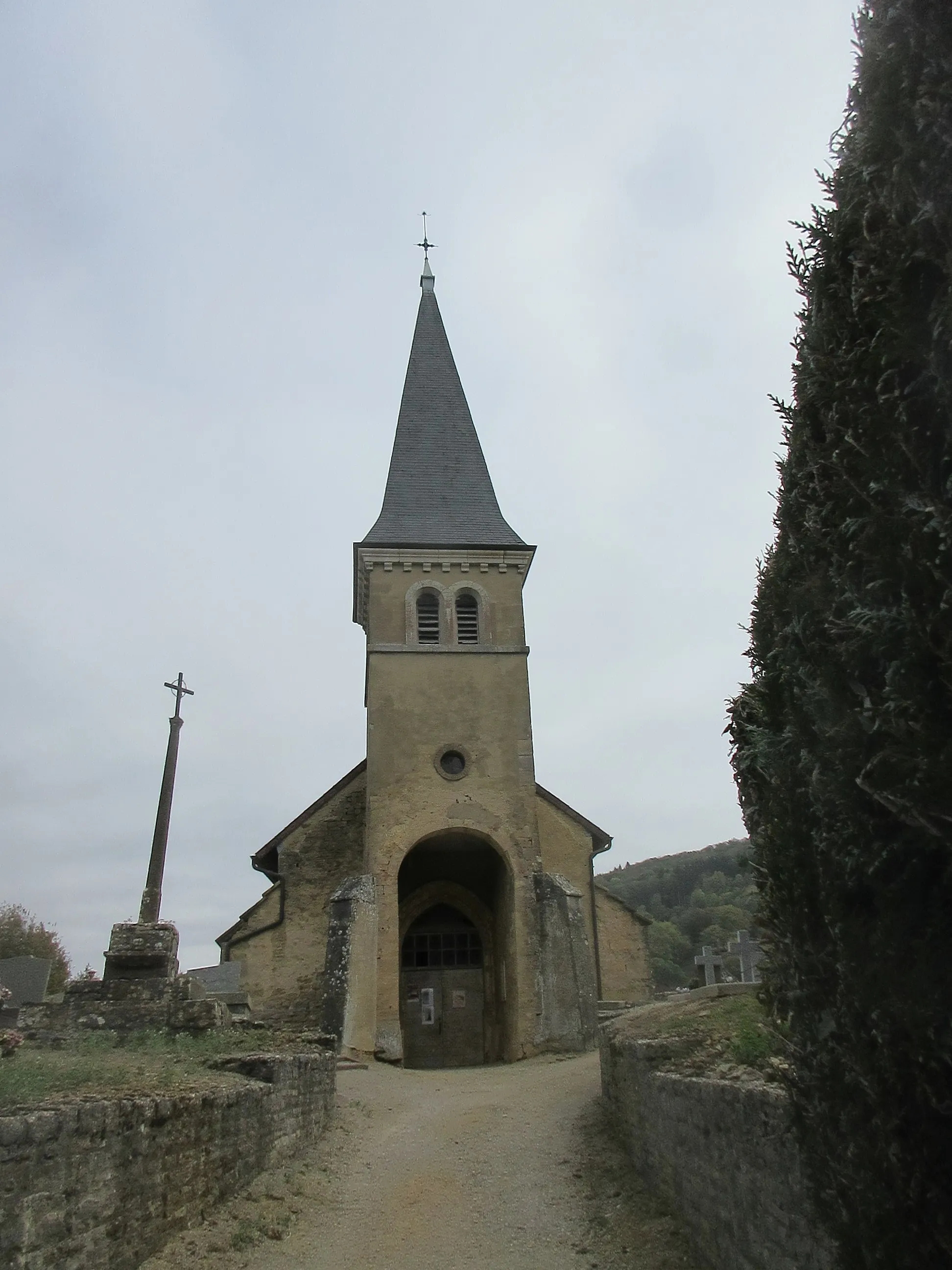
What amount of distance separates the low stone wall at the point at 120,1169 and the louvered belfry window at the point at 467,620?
43.5 ft

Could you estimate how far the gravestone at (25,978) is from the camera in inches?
587

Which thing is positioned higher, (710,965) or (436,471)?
(436,471)

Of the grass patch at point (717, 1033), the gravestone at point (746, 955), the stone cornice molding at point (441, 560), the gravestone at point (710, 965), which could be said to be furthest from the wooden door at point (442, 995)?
the grass patch at point (717, 1033)

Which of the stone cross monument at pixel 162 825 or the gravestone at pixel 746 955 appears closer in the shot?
the stone cross monument at pixel 162 825

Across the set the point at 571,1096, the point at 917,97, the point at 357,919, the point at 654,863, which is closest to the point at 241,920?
the point at 357,919

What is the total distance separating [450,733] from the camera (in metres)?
19.4

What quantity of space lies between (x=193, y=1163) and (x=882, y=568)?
6.21 metres

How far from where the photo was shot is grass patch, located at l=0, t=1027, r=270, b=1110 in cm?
559

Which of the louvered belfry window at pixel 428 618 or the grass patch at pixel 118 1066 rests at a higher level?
the louvered belfry window at pixel 428 618

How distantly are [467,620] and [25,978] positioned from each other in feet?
37.1

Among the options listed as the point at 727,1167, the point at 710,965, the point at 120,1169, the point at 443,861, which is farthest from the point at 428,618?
the point at 727,1167

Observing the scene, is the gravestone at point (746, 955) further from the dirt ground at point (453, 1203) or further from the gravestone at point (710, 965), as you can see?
the dirt ground at point (453, 1203)

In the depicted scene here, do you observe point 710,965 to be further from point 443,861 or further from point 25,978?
→ point 25,978

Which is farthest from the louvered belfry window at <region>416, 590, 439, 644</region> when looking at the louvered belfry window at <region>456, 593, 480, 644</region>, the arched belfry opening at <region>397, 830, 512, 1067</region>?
the arched belfry opening at <region>397, 830, 512, 1067</region>
